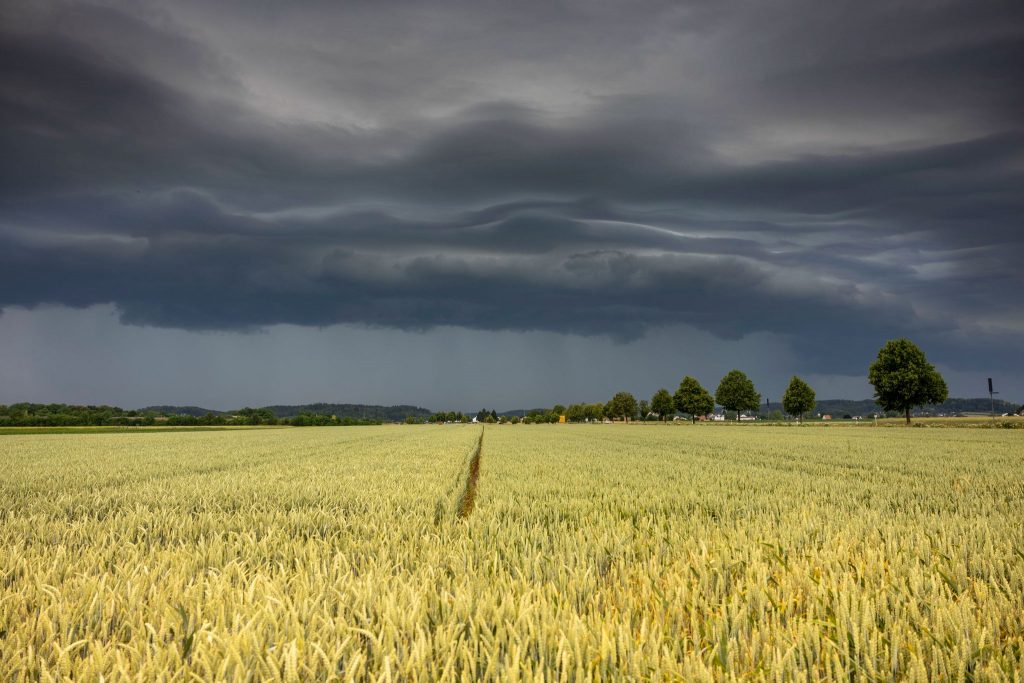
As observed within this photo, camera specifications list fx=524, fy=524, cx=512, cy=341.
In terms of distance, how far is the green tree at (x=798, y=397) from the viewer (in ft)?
344

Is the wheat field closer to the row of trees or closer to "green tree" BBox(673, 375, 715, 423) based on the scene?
the row of trees

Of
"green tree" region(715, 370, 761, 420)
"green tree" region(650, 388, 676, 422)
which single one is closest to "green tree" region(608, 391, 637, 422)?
"green tree" region(650, 388, 676, 422)

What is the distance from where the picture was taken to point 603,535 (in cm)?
519

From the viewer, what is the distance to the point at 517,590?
11.5 ft

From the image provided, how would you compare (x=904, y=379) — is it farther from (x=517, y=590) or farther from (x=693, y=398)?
(x=517, y=590)

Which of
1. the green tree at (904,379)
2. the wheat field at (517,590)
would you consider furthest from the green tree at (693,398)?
the wheat field at (517,590)

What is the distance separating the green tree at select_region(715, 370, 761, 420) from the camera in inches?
4722

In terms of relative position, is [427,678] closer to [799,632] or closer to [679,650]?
[679,650]

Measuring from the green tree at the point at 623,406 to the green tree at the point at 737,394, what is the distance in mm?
65698

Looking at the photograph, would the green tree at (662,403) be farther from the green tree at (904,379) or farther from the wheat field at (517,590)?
the wheat field at (517,590)

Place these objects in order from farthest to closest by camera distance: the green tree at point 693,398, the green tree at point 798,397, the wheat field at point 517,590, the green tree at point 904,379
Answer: the green tree at point 693,398, the green tree at point 798,397, the green tree at point 904,379, the wheat field at point 517,590

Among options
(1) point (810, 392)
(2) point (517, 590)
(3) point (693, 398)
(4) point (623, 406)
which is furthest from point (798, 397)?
(2) point (517, 590)

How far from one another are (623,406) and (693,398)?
6054 cm

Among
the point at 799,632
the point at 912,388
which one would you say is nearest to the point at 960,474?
the point at 799,632
